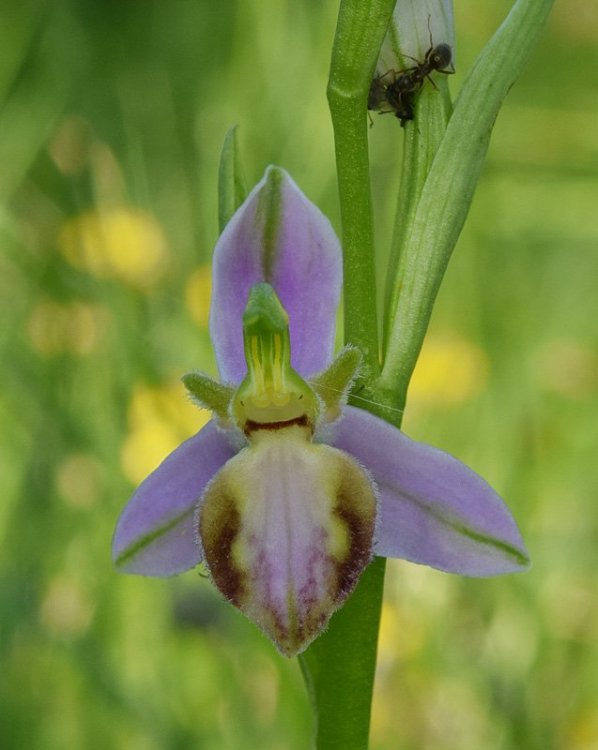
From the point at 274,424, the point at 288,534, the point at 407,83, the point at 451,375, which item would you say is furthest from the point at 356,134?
the point at 451,375

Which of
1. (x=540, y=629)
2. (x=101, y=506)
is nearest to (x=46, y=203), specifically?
(x=101, y=506)

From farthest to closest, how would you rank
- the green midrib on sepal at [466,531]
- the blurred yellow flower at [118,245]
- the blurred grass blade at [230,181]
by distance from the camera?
the blurred yellow flower at [118,245] → the blurred grass blade at [230,181] → the green midrib on sepal at [466,531]

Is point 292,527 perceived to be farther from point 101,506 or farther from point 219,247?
point 101,506

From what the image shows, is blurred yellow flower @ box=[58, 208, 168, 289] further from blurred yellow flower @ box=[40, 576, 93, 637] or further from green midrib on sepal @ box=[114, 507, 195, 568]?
green midrib on sepal @ box=[114, 507, 195, 568]

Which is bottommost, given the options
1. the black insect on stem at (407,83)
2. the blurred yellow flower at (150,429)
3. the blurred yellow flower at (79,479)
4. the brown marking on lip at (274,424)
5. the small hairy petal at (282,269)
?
the blurred yellow flower at (79,479)

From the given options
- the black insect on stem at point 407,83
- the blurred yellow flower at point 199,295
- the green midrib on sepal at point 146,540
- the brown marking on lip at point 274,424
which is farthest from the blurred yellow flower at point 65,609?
the black insect on stem at point 407,83

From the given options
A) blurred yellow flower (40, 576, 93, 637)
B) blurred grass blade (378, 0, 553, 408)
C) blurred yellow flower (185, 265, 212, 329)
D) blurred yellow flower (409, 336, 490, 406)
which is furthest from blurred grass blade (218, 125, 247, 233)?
blurred yellow flower (409, 336, 490, 406)

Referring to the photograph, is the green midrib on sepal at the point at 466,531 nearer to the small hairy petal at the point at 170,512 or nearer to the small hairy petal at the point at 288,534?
the small hairy petal at the point at 288,534
